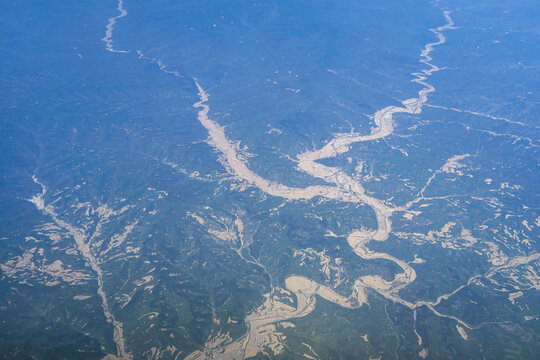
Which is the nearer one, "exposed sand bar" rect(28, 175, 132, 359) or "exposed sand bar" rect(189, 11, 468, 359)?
"exposed sand bar" rect(28, 175, 132, 359)

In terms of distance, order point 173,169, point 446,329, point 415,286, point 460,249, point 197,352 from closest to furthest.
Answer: point 197,352
point 446,329
point 415,286
point 460,249
point 173,169

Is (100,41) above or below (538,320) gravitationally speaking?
above

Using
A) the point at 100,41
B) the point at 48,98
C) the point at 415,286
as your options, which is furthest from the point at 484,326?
the point at 100,41

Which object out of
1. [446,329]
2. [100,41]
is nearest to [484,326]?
[446,329]

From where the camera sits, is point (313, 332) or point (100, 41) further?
point (100, 41)

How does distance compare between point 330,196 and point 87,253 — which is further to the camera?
point 330,196

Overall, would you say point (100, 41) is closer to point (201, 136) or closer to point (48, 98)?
point (48, 98)

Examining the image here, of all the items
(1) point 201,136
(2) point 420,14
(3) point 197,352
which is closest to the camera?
(3) point 197,352

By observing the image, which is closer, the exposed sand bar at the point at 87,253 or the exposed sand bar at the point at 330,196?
the exposed sand bar at the point at 87,253

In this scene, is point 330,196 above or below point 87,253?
above
